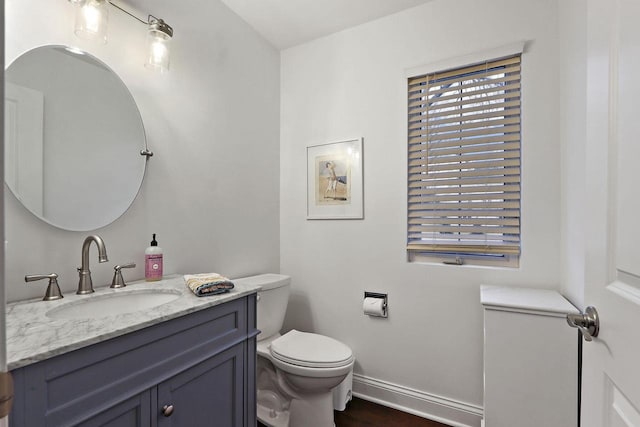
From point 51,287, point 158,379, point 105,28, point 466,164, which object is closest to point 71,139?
point 105,28

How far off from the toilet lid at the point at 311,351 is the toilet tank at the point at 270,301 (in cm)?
14

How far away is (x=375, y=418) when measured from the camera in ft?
6.22

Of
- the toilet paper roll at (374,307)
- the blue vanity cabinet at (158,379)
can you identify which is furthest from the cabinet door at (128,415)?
the toilet paper roll at (374,307)

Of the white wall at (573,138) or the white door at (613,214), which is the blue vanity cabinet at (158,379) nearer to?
the white door at (613,214)

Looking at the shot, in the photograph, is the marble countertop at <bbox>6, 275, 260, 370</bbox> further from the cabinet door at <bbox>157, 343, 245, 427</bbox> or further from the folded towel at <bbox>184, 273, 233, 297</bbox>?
the cabinet door at <bbox>157, 343, 245, 427</bbox>

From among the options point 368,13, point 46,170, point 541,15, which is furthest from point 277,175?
point 541,15

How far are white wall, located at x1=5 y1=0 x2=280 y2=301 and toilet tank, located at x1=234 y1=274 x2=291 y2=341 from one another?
210mm

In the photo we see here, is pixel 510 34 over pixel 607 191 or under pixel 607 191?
over

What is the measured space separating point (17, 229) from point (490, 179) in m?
2.24

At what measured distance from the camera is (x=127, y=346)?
2.91 feet

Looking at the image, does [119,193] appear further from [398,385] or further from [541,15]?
[541,15]

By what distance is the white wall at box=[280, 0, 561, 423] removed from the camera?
167 cm

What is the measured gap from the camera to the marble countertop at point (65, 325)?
2.35 ft

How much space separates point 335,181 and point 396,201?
1.60ft
